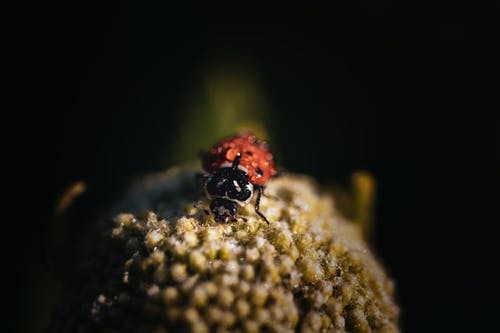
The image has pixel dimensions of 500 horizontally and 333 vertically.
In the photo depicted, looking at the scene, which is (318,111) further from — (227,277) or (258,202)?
(227,277)

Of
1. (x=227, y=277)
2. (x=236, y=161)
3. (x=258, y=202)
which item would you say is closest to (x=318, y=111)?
(x=236, y=161)

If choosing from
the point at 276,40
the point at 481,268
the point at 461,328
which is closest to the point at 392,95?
the point at 276,40

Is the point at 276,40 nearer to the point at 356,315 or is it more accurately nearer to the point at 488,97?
the point at 488,97

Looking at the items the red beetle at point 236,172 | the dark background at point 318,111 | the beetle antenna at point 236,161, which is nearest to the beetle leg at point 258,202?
the red beetle at point 236,172

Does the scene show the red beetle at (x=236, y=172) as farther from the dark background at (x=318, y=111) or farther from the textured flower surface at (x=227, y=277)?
the dark background at (x=318, y=111)

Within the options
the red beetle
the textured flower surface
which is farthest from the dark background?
the textured flower surface

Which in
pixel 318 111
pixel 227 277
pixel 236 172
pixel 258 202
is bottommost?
pixel 227 277
